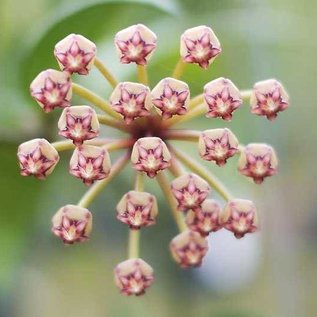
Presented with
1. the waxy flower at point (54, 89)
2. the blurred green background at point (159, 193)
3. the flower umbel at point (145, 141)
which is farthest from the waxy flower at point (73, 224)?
the blurred green background at point (159, 193)

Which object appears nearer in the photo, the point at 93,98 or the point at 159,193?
the point at 93,98

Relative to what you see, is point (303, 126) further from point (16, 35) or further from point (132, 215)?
point (132, 215)

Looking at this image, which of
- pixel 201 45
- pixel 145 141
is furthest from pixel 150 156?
pixel 201 45

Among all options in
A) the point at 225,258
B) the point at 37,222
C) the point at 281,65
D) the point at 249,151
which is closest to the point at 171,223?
the point at 225,258

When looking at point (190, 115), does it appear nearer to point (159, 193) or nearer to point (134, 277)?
point (134, 277)

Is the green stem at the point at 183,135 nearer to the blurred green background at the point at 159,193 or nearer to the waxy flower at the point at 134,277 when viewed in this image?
the waxy flower at the point at 134,277

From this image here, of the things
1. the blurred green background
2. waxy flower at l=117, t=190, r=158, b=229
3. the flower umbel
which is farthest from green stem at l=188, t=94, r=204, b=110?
the blurred green background
